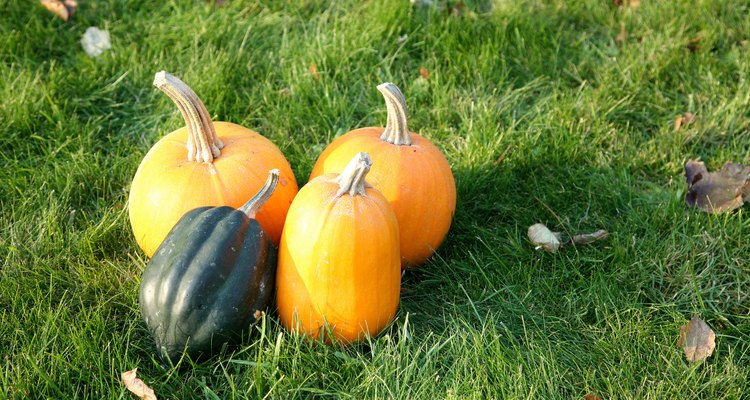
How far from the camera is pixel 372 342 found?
2.86 meters

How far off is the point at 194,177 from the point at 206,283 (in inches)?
20.2

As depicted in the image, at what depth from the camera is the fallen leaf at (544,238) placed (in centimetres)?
338

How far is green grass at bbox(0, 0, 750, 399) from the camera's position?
272 cm

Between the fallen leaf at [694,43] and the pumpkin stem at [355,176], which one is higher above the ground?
the pumpkin stem at [355,176]

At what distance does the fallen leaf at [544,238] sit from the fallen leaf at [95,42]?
2.77 m

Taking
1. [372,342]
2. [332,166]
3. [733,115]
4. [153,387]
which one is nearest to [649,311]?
[372,342]

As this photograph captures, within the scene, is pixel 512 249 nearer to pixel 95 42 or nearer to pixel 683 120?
pixel 683 120

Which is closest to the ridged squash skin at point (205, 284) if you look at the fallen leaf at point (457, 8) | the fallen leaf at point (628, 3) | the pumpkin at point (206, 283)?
the pumpkin at point (206, 283)

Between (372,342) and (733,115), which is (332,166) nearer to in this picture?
(372,342)

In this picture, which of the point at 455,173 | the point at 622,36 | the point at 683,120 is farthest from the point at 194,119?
the point at 622,36

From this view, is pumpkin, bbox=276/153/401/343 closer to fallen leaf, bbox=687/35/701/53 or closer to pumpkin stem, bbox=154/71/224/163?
pumpkin stem, bbox=154/71/224/163

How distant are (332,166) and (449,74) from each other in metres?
1.59

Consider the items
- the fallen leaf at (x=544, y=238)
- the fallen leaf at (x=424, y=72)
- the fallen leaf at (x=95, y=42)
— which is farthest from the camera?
the fallen leaf at (x=95, y=42)

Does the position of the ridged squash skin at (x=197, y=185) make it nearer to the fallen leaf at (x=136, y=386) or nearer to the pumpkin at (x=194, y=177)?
the pumpkin at (x=194, y=177)
